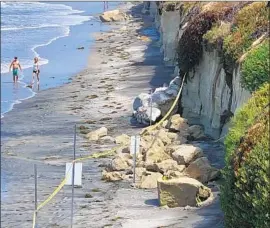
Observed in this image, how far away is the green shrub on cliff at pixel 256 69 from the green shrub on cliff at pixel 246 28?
206 centimetres

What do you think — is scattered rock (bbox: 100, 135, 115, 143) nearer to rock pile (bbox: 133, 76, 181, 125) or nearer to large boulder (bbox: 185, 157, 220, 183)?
rock pile (bbox: 133, 76, 181, 125)

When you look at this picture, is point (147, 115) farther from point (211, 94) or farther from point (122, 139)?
point (211, 94)

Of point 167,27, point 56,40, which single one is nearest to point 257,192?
point 167,27

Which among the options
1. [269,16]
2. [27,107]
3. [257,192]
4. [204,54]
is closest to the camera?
[257,192]

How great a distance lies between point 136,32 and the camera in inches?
2068

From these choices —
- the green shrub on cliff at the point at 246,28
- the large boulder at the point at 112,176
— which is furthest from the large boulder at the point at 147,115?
the large boulder at the point at 112,176

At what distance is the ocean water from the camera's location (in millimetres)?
31516

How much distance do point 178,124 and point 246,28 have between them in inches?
145

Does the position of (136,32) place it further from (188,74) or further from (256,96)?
(256,96)

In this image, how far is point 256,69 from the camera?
15.3 m

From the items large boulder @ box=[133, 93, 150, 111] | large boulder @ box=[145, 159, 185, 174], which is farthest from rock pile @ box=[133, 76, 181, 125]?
large boulder @ box=[145, 159, 185, 174]

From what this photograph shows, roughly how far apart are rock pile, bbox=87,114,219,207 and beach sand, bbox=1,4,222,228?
0.34 m

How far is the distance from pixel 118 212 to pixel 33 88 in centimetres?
1669

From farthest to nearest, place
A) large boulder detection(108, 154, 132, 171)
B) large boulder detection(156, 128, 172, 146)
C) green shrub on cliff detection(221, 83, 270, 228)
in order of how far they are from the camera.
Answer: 1. large boulder detection(156, 128, 172, 146)
2. large boulder detection(108, 154, 132, 171)
3. green shrub on cliff detection(221, 83, 270, 228)
